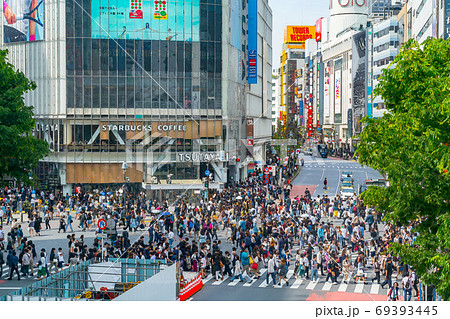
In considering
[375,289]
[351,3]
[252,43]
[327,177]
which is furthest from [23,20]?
[351,3]

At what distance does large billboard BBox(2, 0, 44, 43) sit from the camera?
64.9 metres

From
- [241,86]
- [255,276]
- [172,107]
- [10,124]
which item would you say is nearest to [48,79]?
[172,107]

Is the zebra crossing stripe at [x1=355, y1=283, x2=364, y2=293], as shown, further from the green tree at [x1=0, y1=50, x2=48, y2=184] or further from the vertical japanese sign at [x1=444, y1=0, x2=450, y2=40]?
the vertical japanese sign at [x1=444, y1=0, x2=450, y2=40]

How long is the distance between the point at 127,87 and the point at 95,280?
43.8 metres

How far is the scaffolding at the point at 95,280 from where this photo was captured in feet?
63.8

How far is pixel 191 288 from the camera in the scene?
87.4 feet

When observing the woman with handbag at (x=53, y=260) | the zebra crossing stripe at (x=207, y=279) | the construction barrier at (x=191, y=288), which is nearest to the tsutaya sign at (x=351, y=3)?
the zebra crossing stripe at (x=207, y=279)

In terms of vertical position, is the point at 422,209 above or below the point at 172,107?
below

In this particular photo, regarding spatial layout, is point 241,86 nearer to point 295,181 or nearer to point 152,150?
point 295,181

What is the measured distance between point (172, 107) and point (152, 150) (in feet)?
15.1

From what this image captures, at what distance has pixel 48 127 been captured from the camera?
65.0m

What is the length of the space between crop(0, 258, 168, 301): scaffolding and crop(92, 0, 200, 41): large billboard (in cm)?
4230

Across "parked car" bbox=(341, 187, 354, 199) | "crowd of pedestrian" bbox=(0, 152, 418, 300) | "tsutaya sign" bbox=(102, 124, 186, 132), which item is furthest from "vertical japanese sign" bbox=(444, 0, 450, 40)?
"tsutaya sign" bbox=(102, 124, 186, 132)

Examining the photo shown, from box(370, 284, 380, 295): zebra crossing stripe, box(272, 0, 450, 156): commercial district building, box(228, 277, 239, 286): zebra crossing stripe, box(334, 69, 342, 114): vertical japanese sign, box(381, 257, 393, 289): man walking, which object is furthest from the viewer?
box(334, 69, 342, 114): vertical japanese sign
